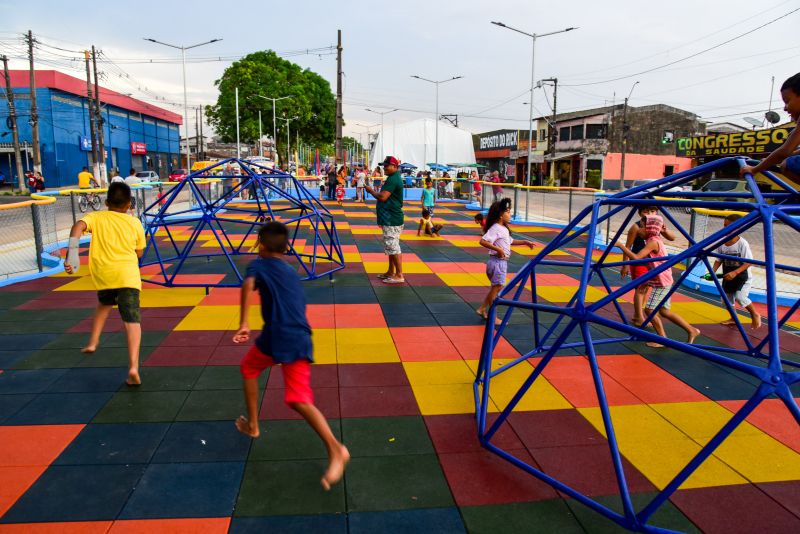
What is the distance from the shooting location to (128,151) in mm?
53500

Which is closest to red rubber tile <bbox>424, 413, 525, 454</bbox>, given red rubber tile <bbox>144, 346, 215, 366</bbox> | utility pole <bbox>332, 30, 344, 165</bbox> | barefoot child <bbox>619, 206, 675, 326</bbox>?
red rubber tile <bbox>144, 346, 215, 366</bbox>

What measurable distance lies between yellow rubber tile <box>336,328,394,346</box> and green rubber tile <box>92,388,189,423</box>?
6.35 ft

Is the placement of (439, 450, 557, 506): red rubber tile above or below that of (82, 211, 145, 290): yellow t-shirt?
below

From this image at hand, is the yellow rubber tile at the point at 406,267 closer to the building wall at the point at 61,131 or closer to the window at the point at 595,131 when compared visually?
the building wall at the point at 61,131

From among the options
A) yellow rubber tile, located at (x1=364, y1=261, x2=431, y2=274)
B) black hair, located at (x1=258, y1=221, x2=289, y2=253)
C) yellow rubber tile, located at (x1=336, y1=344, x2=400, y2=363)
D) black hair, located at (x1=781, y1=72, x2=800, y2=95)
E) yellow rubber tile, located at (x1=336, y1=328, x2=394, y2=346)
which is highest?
black hair, located at (x1=781, y1=72, x2=800, y2=95)

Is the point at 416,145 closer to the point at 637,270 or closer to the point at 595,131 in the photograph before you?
the point at 595,131

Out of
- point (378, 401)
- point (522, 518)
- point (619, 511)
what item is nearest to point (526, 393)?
point (378, 401)

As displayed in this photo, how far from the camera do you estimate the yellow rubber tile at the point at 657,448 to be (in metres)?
3.46

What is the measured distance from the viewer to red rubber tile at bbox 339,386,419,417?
168 inches

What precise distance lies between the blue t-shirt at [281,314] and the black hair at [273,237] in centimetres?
8

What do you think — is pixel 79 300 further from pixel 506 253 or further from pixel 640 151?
pixel 640 151

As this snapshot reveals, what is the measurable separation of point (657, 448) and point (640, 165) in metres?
49.5

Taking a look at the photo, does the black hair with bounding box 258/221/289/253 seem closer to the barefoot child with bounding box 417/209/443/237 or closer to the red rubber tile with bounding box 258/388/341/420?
the red rubber tile with bounding box 258/388/341/420

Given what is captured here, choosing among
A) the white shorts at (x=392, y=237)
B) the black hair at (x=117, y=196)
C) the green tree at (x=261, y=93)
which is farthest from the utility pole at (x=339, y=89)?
the black hair at (x=117, y=196)
